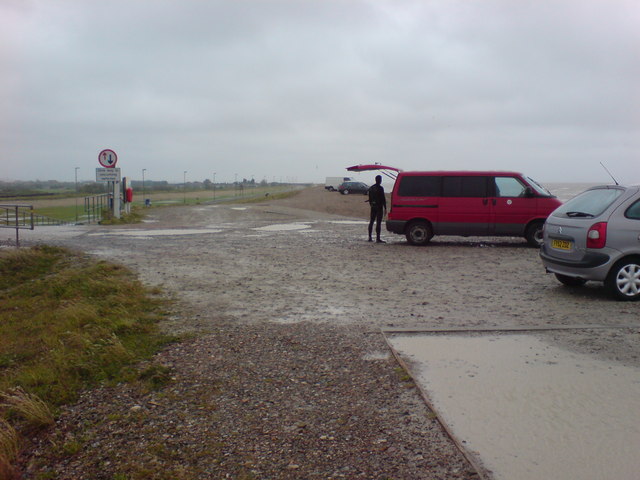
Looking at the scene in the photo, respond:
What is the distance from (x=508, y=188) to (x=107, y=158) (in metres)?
19.8

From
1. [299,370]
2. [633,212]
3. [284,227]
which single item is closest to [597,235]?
[633,212]

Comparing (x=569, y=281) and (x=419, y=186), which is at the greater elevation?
(x=419, y=186)

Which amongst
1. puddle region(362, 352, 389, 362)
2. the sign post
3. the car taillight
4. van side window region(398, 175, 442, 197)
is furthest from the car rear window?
the sign post

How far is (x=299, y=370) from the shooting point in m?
5.45

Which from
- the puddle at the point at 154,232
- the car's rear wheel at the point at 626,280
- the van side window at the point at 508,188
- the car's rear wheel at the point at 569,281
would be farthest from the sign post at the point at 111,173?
the car's rear wheel at the point at 626,280

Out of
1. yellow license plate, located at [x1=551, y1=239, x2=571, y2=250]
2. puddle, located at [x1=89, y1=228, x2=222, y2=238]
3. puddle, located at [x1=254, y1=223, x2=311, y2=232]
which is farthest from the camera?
puddle, located at [x1=254, y1=223, x2=311, y2=232]

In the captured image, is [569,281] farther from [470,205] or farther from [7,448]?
[7,448]

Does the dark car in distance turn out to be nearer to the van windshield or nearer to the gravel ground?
the van windshield

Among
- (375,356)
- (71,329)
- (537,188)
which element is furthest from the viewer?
(537,188)

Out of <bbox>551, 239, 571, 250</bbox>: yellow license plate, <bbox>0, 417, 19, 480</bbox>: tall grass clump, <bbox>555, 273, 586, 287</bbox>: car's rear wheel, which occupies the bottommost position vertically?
<bbox>0, 417, 19, 480</bbox>: tall grass clump

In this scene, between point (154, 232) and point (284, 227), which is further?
point (284, 227)

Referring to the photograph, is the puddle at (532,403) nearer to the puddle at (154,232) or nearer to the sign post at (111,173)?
the puddle at (154,232)

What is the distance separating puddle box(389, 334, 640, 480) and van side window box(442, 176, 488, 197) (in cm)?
1001

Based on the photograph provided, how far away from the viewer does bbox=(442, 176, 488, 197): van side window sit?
15.9 metres
